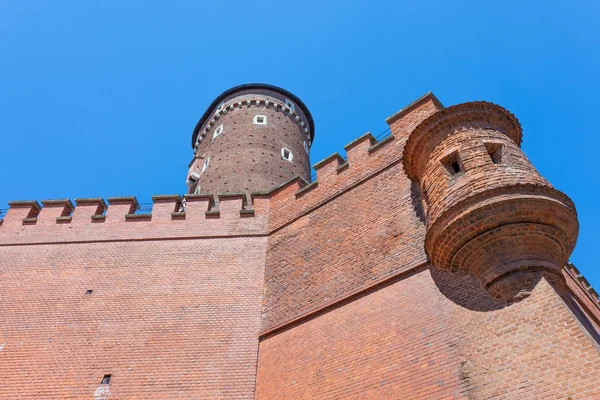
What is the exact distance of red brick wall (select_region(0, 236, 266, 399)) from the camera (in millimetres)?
9047

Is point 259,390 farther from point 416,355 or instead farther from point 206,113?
point 206,113

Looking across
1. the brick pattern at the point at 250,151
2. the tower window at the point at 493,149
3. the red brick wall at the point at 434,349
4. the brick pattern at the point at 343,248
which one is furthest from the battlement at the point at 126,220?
the tower window at the point at 493,149

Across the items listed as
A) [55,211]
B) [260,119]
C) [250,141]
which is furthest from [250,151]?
[55,211]

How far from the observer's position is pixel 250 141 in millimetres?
19875

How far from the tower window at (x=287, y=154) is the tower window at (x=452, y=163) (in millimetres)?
12547

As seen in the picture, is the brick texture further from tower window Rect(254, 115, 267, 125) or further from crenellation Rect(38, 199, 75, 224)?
tower window Rect(254, 115, 267, 125)

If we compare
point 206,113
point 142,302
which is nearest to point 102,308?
point 142,302

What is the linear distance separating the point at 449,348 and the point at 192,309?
218 inches

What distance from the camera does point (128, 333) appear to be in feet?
32.6

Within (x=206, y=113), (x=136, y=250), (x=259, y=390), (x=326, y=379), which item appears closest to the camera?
(x=326, y=379)

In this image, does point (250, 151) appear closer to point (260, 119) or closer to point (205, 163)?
point (205, 163)

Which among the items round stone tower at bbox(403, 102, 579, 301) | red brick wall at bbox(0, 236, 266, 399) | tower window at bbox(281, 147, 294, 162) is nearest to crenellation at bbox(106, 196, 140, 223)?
red brick wall at bbox(0, 236, 266, 399)

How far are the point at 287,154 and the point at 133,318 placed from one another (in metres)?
11.2

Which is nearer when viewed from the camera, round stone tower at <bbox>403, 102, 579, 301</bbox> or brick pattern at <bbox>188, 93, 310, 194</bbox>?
round stone tower at <bbox>403, 102, 579, 301</bbox>
